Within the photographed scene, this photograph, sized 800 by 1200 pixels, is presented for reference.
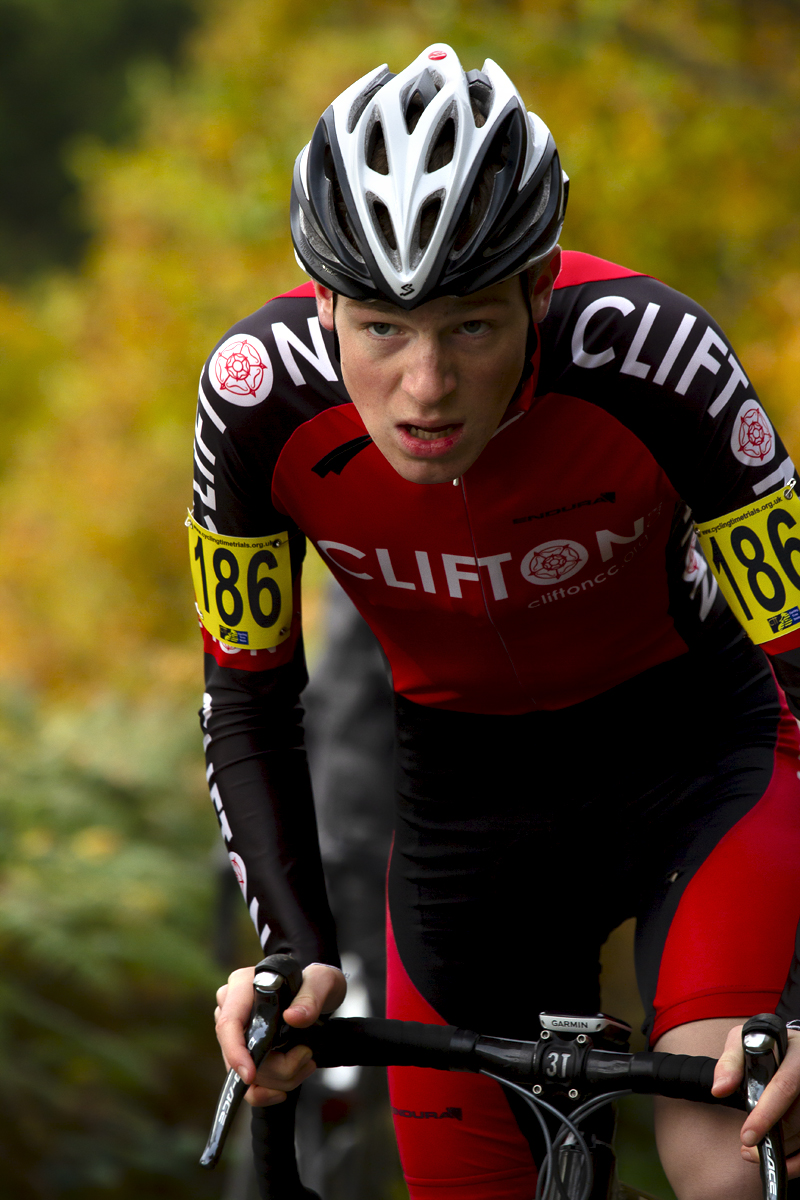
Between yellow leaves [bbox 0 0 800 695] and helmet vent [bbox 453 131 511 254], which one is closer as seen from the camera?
helmet vent [bbox 453 131 511 254]

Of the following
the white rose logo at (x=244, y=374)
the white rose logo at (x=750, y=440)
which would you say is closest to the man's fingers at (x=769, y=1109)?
the white rose logo at (x=750, y=440)

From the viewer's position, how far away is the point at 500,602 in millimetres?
2334

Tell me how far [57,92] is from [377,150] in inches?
1165

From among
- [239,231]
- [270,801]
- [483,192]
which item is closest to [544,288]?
[483,192]

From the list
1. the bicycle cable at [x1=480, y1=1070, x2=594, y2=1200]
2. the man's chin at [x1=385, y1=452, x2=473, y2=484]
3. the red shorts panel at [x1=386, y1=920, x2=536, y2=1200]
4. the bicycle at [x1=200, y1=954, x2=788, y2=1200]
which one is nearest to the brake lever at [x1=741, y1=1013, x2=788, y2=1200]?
the bicycle at [x1=200, y1=954, x2=788, y2=1200]

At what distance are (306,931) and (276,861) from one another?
134 mm

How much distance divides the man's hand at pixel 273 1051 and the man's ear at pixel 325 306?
1.02m

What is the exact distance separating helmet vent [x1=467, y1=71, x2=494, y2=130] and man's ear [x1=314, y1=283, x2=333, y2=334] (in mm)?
357

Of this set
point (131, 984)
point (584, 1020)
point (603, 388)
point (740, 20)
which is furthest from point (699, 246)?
point (584, 1020)

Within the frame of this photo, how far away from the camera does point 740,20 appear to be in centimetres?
829

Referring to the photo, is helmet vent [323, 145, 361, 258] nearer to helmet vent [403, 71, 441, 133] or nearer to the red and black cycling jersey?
helmet vent [403, 71, 441, 133]

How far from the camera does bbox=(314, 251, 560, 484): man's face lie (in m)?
1.89

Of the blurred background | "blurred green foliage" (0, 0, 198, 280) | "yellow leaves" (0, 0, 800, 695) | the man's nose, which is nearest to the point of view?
the man's nose

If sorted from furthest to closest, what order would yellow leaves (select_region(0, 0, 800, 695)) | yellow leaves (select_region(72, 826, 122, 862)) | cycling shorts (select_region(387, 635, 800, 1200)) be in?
1. yellow leaves (select_region(0, 0, 800, 695))
2. yellow leaves (select_region(72, 826, 122, 862))
3. cycling shorts (select_region(387, 635, 800, 1200))
